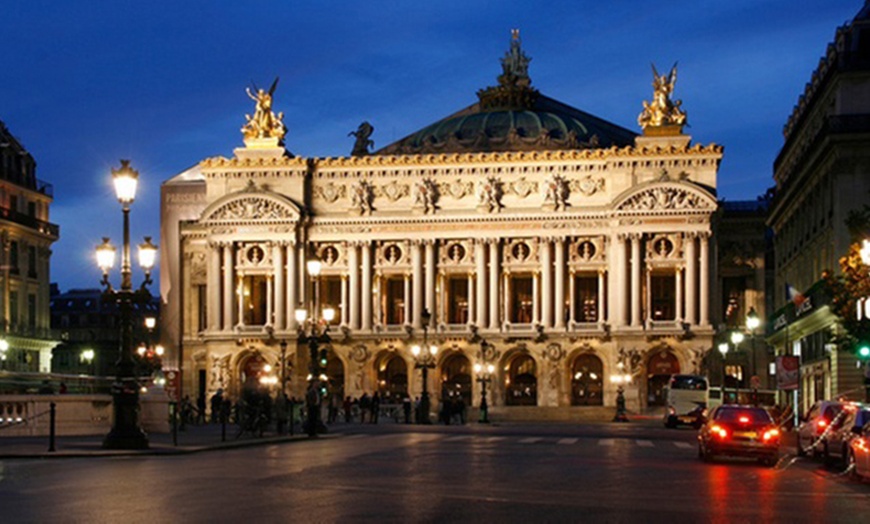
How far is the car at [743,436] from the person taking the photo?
3809 centimetres

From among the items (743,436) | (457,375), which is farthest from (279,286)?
(743,436)

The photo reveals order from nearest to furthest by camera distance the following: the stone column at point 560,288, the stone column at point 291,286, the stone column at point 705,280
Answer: the stone column at point 705,280 < the stone column at point 560,288 < the stone column at point 291,286

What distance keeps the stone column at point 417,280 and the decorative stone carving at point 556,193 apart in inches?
387

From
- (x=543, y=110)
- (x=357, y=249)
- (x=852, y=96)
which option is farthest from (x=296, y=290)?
(x=852, y=96)

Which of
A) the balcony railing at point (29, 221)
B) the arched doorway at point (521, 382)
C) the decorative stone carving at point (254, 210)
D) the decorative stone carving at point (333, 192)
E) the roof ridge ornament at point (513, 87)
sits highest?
the roof ridge ornament at point (513, 87)

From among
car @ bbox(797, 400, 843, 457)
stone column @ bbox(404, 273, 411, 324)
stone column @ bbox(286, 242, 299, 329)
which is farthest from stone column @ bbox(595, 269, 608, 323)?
car @ bbox(797, 400, 843, 457)

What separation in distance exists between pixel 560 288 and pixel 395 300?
13.1 m

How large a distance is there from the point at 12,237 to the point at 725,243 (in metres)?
52.6

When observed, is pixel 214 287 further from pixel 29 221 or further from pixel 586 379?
pixel 586 379

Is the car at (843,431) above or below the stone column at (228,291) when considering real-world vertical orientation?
below

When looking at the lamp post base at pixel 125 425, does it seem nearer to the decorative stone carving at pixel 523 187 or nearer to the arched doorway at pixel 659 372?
the arched doorway at pixel 659 372

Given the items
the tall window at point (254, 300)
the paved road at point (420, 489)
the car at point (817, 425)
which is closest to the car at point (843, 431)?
the paved road at point (420, 489)

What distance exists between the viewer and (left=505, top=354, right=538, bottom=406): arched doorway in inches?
4451

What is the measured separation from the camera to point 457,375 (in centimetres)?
11450
